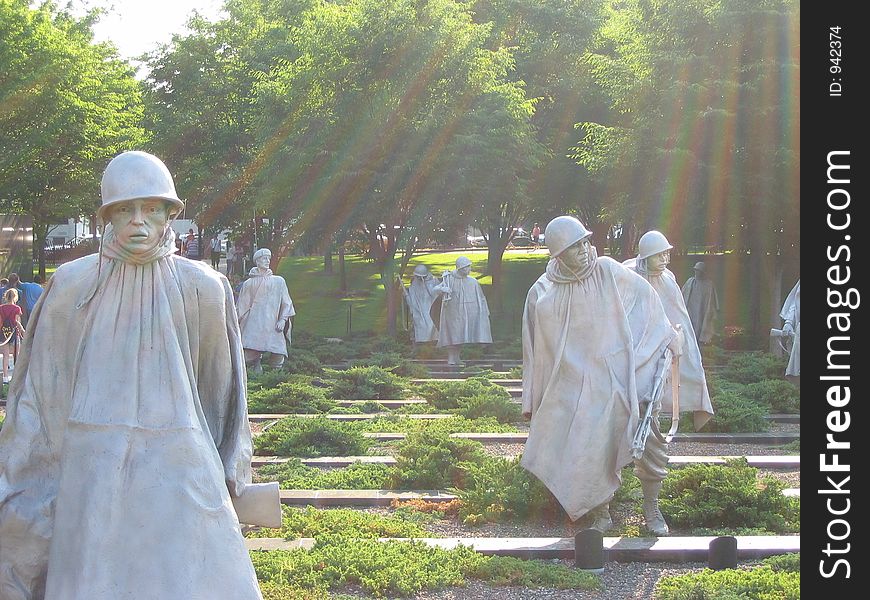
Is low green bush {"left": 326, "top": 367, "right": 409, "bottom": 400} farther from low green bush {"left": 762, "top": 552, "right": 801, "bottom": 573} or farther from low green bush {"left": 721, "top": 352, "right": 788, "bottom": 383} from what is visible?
low green bush {"left": 762, "top": 552, "right": 801, "bottom": 573}

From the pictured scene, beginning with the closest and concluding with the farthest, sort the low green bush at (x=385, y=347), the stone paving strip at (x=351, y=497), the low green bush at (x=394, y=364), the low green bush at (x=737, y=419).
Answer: the stone paving strip at (x=351, y=497) < the low green bush at (x=737, y=419) < the low green bush at (x=394, y=364) < the low green bush at (x=385, y=347)

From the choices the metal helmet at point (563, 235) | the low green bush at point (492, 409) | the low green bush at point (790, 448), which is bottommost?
the low green bush at point (790, 448)

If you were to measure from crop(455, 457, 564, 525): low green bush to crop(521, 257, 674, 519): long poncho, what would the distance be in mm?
410

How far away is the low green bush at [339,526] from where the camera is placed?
9.63 metres

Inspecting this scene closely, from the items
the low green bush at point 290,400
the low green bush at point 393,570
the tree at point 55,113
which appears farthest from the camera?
the tree at point 55,113

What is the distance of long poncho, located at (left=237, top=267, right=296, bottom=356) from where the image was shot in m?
21.9

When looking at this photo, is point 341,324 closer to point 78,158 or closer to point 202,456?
point 78,158

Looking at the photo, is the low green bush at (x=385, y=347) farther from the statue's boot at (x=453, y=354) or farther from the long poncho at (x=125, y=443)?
the long poncho at (x=125, y=443)

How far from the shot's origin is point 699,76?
27578 millimetres

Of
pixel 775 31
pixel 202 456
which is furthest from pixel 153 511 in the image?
pixel 775 31

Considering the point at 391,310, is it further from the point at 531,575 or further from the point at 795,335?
the point at 531,575

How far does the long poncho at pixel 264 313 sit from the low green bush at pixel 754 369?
7.01 meters

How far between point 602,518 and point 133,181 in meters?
5.60

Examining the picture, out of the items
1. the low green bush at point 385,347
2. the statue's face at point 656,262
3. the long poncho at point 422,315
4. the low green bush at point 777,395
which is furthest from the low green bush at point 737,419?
the long poncho at point 422,315
